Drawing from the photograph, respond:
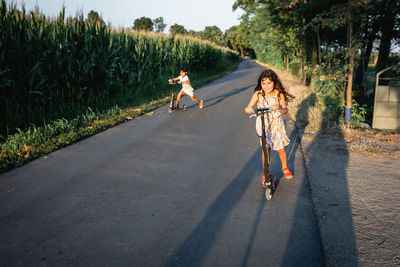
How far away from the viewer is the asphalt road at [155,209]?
2.87 metres

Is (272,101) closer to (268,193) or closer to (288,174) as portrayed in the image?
(288,174)

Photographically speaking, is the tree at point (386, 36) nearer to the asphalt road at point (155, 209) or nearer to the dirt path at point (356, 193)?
the dirt path at point (356, 193)

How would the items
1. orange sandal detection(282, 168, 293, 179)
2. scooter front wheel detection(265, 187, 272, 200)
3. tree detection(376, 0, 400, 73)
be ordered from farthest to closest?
tree detection(376, 0, 400, 73), orange sandal detection(282, 168, 293, 179), scooter front wheel detection(265, 187, 272, 200)

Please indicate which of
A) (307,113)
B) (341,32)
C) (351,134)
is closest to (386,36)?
(341,32)

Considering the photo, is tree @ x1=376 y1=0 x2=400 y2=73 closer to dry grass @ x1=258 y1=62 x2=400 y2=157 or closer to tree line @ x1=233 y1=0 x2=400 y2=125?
tree line @ x1=233 y1=0 x2=400 y2=125

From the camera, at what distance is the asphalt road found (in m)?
2.87

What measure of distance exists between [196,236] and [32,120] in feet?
18.8

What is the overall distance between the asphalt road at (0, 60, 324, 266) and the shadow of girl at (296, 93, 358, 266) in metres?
0.11

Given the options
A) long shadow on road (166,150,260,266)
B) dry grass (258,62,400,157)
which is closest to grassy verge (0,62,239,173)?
long shadow on road (166,150,260,266)

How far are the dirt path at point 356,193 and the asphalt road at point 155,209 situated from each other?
0.56ft

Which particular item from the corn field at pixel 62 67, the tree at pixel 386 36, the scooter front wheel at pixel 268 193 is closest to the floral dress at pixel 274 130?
the scooter front wheel at pixel 268 193

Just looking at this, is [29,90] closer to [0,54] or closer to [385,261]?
[0,54]

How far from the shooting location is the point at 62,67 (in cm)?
864

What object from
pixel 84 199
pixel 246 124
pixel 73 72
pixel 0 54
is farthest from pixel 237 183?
pixel 73 72
